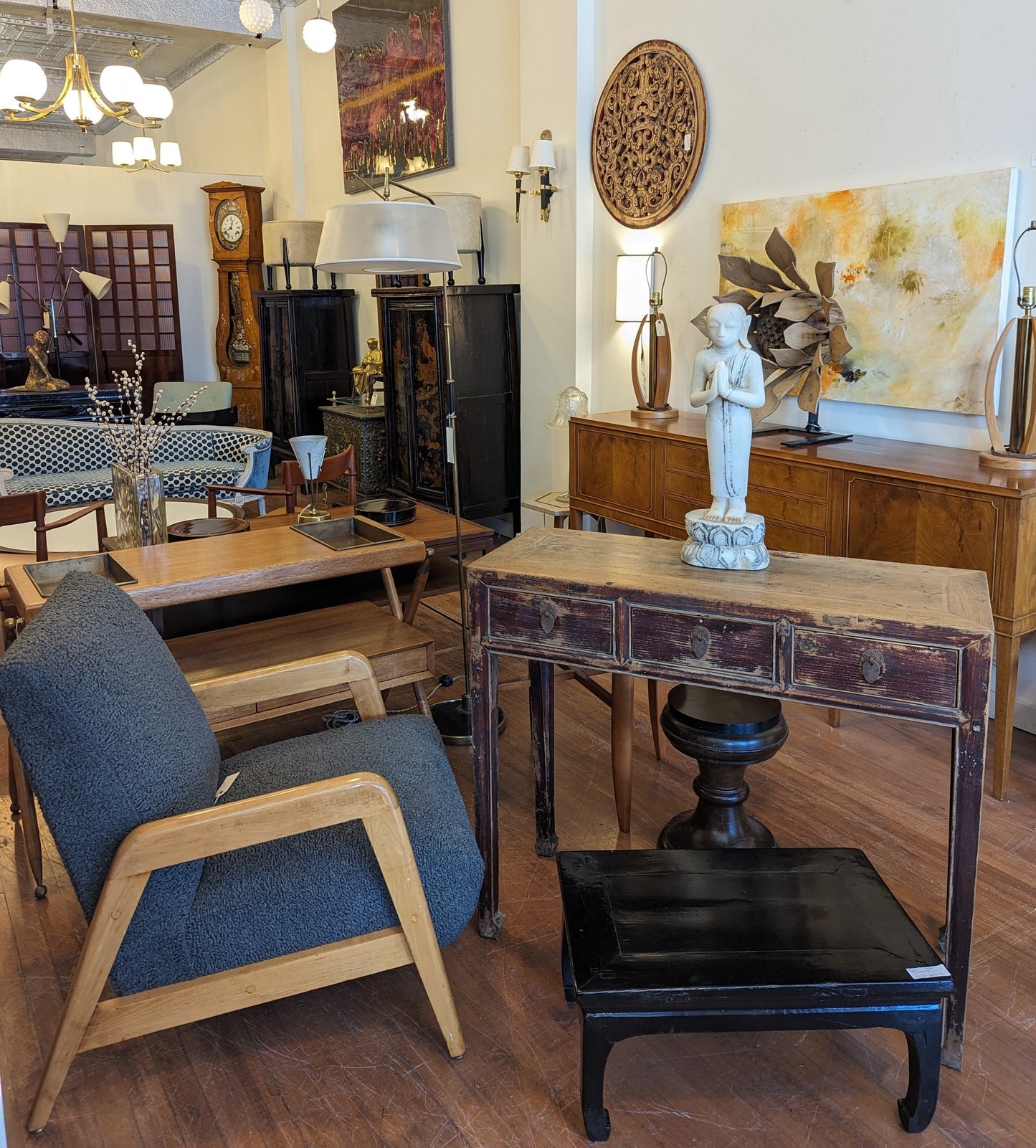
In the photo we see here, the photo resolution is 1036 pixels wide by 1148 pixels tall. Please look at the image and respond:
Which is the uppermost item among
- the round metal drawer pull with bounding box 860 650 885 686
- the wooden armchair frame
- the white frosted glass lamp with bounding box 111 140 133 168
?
the white frosted glass lamp with bounding box 111 140 133 168

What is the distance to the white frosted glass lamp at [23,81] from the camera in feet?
15.5

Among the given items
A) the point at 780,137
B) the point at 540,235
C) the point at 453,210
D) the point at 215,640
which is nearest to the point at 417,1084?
the point at 215,640

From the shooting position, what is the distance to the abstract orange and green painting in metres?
3.33

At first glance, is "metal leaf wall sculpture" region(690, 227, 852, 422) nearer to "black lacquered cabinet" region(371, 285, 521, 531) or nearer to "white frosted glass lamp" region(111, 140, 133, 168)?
"black lacquered cabinet" region(371, 285, 521, 531)

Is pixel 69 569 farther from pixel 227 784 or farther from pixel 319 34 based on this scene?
pixel 319 34

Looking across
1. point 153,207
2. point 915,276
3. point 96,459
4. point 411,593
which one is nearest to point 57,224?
point 153,207

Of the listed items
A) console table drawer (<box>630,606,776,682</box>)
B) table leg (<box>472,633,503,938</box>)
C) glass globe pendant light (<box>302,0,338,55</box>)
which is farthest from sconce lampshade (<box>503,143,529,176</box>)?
console table drawer (<box>630,606,776,682</box>)

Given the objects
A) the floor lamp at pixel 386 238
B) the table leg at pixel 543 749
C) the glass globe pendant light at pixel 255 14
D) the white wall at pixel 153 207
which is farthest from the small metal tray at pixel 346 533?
the white wall at pixel 153 207

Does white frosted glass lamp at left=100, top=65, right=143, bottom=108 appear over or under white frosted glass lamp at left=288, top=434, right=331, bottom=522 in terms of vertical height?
over

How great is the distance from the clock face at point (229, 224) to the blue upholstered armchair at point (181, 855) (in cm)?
770

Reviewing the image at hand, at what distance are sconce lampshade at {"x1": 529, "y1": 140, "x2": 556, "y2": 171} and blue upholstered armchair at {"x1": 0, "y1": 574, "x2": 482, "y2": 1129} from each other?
12.4 ft

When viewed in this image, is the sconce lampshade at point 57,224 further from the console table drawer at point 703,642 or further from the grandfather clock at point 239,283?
the console table drawer at point 703,642

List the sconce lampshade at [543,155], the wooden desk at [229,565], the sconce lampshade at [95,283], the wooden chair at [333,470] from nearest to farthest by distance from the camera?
the wooden desk at [229,565], the wooden chair at [333,470], the sconce lampshade at [543,155], the sconce lampshade at [95,283]

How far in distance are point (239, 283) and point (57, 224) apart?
1.59 m
